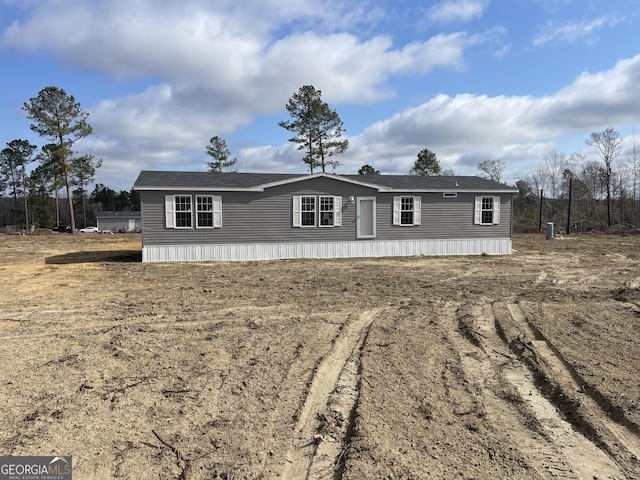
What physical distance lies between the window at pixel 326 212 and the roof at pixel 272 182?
933 millimetres

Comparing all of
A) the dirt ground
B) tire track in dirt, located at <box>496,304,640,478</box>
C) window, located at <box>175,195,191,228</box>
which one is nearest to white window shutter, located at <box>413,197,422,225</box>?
the dirt ground

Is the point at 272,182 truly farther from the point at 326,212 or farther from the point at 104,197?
the point at 104,197

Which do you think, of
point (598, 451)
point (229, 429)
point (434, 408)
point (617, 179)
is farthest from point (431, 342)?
point (617, 179)

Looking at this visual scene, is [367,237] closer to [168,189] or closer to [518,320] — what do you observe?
[168,189]

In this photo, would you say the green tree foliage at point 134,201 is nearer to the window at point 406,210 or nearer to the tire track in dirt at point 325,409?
the window at point 406,210

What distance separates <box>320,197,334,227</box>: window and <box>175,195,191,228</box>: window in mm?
5030

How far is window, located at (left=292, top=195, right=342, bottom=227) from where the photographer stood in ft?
55.2

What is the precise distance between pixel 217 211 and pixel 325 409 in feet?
42.5

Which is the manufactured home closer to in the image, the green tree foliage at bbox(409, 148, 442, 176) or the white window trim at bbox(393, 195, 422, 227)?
the white window trim at bbox(393, 195, 422, 227)

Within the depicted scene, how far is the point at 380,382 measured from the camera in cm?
448

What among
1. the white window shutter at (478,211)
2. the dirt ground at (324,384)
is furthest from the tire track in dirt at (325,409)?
the white window shutter at (478,211)

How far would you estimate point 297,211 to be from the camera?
661 inches

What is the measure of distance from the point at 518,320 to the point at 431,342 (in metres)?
2.11

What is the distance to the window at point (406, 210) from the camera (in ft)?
58.4
